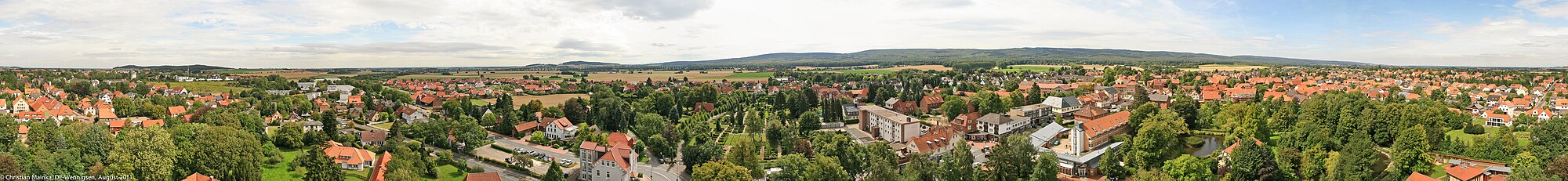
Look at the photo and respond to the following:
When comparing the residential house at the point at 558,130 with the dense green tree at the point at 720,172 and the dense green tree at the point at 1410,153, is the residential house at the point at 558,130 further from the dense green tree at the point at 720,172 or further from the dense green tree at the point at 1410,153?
the dense green tree at the point at 1410,153

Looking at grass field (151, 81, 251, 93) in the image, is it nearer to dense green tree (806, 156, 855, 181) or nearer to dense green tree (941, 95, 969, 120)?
dense green tree (941, 95, 969, 120)

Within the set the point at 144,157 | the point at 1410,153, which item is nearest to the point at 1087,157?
the point at 1410,153

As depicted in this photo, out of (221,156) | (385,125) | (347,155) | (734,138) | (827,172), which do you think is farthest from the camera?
(385,125)

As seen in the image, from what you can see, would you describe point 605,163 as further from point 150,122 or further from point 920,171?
point 150,122

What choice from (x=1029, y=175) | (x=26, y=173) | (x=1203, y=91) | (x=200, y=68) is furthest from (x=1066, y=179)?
(x=200, y=68)

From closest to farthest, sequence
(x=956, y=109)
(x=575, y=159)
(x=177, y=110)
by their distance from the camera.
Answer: (x=575, y=159), (x=956, y=109), (x=177, y=110)
